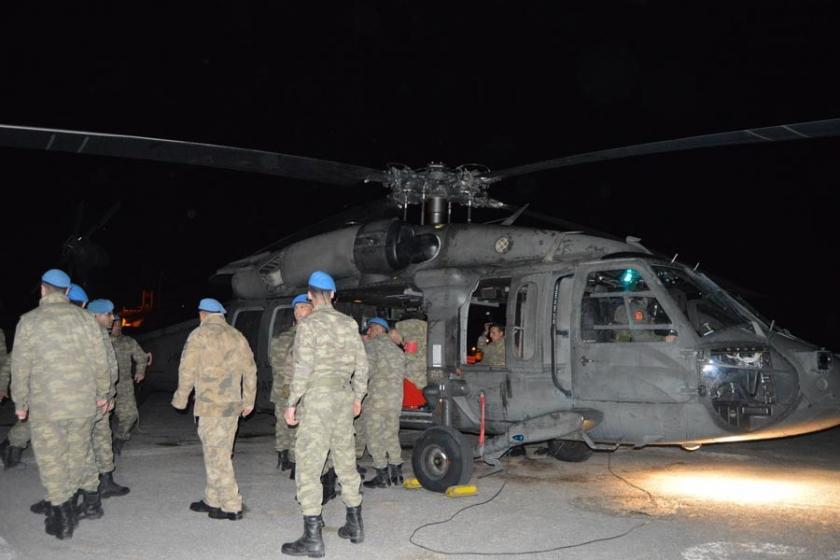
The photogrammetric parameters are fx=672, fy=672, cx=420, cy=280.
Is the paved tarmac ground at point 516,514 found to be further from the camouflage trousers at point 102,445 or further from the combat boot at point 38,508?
the camouflage trousers at point 102,445

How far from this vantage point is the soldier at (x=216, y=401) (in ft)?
17.5

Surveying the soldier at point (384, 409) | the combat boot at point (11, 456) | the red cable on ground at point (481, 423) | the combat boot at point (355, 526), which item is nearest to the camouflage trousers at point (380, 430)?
the soldier at point (384, 409)

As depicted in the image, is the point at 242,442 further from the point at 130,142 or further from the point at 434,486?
the point at 130,142

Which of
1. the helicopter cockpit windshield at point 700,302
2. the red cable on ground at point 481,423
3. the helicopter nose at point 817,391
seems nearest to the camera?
the helicopter nose at point 817,391

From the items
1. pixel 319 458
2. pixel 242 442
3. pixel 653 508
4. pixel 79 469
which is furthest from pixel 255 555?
pixel 242 442

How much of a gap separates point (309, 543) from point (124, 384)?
13.2 ft

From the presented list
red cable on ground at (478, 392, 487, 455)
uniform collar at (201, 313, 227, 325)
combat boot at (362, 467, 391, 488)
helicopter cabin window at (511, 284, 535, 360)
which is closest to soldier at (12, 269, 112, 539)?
uniform collar at (201, 313, 227, 325)

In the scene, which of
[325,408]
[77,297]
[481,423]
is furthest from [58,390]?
[481,423]

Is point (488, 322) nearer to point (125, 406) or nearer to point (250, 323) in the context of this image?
point (250, 323)

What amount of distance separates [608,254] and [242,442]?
5775 mm

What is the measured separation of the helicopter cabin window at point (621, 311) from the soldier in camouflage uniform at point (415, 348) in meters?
2.12

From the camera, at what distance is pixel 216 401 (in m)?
5.37

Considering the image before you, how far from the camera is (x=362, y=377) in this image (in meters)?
5.11

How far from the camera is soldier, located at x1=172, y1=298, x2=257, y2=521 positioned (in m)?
5.35
